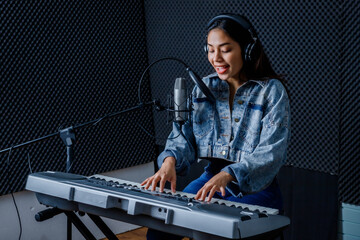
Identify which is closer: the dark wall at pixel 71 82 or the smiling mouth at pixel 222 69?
the smiling mouth at pixel 222 69

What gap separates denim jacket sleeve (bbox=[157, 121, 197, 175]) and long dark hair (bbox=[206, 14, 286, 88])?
343 mm

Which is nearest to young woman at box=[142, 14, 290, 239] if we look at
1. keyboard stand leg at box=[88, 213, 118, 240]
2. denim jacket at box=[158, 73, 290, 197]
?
denim jacket at box=[158, 73, 290, 197]

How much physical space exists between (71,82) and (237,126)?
1.22 m

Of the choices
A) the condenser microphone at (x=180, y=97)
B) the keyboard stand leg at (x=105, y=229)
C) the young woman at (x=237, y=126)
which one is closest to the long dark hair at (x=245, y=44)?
the young woman at (x=237, y=126)

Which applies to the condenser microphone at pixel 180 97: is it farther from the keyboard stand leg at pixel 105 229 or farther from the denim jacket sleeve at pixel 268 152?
the keyboard stand leg at pixel 105 229

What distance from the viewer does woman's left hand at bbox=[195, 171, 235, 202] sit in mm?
1281

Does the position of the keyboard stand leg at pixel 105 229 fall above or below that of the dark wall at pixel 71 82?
below

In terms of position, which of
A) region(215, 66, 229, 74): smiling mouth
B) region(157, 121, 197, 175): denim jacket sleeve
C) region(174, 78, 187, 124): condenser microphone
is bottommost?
region(157, 121, 197, 175): denim jacket sleeve

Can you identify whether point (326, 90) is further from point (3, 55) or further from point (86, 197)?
point (3, 55)

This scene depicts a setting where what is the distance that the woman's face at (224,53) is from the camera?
159 centimetres

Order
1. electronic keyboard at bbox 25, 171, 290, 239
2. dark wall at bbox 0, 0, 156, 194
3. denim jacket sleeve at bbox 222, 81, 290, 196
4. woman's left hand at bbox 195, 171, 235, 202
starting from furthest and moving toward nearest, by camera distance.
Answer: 1. dark wall at bbox 0, 0, 156, 194
2. denim jacket sleeve at bbox 222, 81, 290, 196
3. woman's left hand at bbox 195, 171, 235, 202
4. electronic keyboard at bbox 25, 171, 290, 239

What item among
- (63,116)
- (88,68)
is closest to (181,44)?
(88,68)

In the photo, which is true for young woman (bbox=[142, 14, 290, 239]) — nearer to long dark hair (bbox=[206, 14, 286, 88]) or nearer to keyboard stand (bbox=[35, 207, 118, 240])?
long dark hair (bbox=[206, 14, 286, 88])

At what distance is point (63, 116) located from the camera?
8.09 feet
